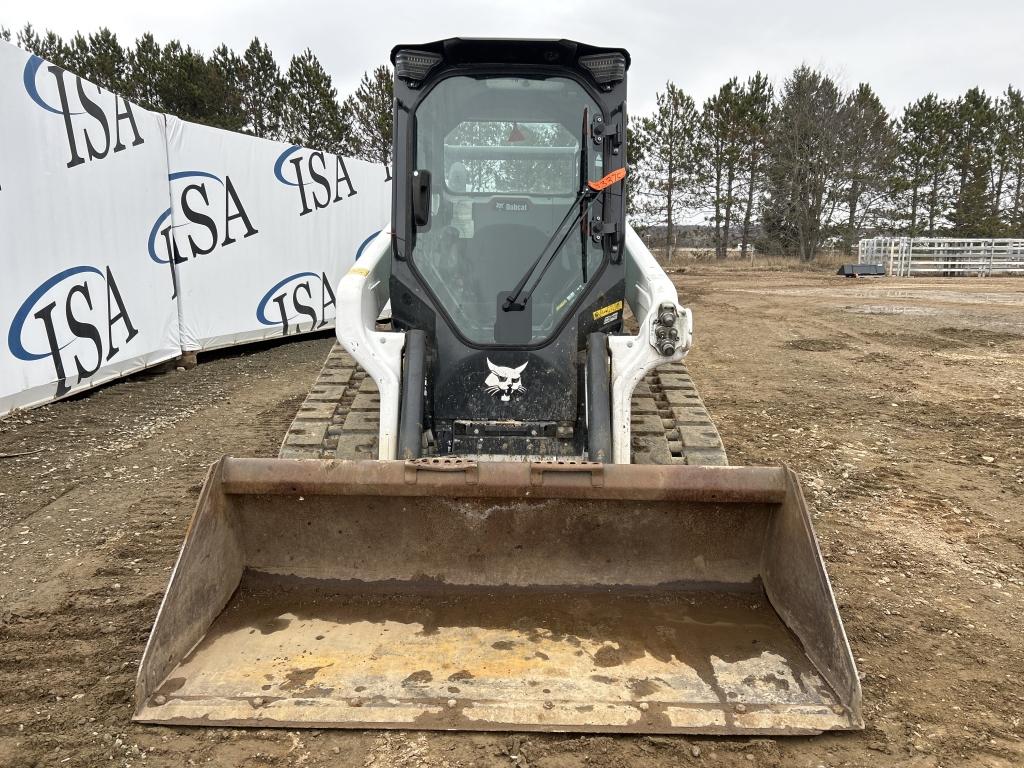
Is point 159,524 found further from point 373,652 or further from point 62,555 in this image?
point 373,652

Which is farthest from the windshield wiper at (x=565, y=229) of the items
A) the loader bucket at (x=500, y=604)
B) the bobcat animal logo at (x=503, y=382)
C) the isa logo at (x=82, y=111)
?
the isa logo at (x=82, y=111)

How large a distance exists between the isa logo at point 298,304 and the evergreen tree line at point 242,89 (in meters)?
18.6

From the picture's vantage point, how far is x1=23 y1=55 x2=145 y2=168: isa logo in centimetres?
621

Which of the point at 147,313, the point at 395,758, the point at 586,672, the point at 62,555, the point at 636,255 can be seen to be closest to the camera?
the point at 395,758

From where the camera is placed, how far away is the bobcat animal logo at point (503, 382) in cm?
371

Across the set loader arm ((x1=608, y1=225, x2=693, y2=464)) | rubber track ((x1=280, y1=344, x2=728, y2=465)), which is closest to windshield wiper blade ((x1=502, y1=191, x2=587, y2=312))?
loader arm ((x1=608, y1=225, x2=693, y2=464))

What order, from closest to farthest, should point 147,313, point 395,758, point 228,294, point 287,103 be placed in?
point 395,758, point 147,313, point 228,294, point 287,103

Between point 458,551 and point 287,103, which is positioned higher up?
point 287,103

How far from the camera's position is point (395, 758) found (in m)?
2.26

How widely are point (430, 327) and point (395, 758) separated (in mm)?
2162

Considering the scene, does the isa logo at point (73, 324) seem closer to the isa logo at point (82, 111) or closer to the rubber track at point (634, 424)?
the isa logo at point (82, 111)

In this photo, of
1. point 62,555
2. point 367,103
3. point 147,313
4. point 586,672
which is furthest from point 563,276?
point 367,103

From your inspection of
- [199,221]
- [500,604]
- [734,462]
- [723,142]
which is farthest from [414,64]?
[723,142]

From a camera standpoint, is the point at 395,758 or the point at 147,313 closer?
the point at 395,758
